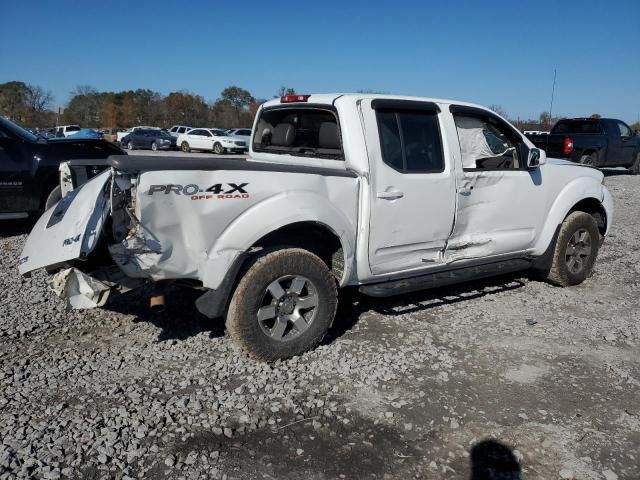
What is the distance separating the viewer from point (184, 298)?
5.17 m

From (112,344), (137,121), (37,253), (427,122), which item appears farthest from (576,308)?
(137,121)

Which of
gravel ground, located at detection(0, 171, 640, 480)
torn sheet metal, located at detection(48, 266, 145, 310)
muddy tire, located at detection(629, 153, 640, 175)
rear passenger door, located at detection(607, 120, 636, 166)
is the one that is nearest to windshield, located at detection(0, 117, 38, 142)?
gravel ground, located at detection(0, 171, 640, 480)

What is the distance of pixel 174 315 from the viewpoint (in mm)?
4816

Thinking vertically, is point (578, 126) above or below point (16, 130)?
above

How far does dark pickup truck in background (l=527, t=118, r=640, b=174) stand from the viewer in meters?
16.3

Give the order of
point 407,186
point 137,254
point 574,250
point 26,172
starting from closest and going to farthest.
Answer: point 137,254 < point 407,186 < point 574,250 < point 26,172

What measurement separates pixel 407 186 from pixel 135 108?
261 feet

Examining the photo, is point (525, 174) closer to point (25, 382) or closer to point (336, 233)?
point (336, 233)

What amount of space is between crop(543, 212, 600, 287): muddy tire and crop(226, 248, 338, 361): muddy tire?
291cm

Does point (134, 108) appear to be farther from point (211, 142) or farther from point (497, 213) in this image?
point (497, 213)

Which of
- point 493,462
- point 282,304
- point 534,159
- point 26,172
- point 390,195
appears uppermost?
point 534,159

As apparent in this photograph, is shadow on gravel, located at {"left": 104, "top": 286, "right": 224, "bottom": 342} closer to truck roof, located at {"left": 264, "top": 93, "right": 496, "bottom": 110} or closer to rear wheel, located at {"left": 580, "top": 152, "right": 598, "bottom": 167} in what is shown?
truck roof, located at {"left": 264, "top": 93, "right": 496, "bottom": 110}

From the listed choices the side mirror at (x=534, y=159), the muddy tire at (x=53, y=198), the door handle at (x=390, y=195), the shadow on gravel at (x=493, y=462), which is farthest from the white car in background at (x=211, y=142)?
the shadow on gravel at (x=493, y=462)

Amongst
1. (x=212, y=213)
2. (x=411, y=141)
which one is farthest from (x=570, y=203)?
(x=212, y=213)
